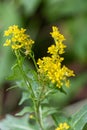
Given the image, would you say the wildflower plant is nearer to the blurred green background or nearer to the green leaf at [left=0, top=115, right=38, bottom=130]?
the green leaf at [left=0, top=115, right=38, bottom=130]

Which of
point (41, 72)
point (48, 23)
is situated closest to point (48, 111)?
point (41, 72)

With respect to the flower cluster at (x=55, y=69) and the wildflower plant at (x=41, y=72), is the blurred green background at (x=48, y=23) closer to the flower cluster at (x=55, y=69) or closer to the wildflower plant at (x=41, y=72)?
the wildflower plant at (x=41, y=72)

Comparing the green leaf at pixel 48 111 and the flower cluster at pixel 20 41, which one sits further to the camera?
the green leaf at pixel 48 111

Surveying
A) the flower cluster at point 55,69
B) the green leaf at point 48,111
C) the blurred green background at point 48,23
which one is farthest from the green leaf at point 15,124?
the blurred green background at point 48,23

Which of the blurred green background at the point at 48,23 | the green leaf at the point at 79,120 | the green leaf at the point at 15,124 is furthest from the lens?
the blurred green background at the point at 48,23

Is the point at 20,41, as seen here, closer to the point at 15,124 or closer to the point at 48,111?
the point at 48,111

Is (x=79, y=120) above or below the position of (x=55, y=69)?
below

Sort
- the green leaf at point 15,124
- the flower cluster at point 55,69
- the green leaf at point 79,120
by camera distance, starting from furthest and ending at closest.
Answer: the green leaf at point 15,124 → the green leaf at point 79,120 → the flower cluster at point 55,69
